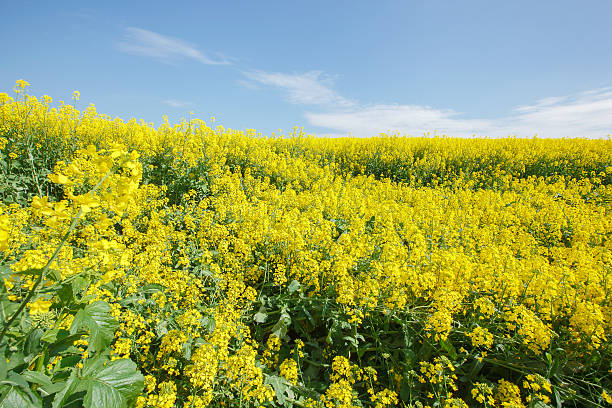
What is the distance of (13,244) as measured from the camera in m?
2.97

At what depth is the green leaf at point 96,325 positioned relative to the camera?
5.01 feet

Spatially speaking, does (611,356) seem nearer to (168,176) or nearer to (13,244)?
(13,244)

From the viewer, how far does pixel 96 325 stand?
61.2 inches

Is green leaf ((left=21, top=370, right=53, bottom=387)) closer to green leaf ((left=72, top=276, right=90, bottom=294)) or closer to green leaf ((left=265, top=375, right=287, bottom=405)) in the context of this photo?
green leaf ((left=72, top=276, right=90, bottom=294))

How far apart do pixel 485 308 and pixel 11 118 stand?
8833 mm

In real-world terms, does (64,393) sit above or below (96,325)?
below

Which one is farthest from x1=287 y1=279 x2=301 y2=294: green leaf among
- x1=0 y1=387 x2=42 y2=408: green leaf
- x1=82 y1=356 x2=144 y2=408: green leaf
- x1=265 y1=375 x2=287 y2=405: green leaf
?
x1=0 y1=387 x2=42 y2=408: green leaf

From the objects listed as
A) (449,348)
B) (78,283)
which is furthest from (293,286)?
(78,283)

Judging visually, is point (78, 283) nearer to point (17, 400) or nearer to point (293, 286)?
point (17, 400)

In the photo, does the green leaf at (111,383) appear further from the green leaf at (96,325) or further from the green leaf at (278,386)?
the green leaf at (278,386)

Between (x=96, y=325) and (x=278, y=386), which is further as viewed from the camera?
(x=278, y=386)

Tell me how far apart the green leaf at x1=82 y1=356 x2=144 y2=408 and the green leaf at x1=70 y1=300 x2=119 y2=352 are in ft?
0.39

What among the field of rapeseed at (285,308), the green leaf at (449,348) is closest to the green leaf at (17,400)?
the field of rapeseed at (285,308)

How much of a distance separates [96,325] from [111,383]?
0.94 feet
